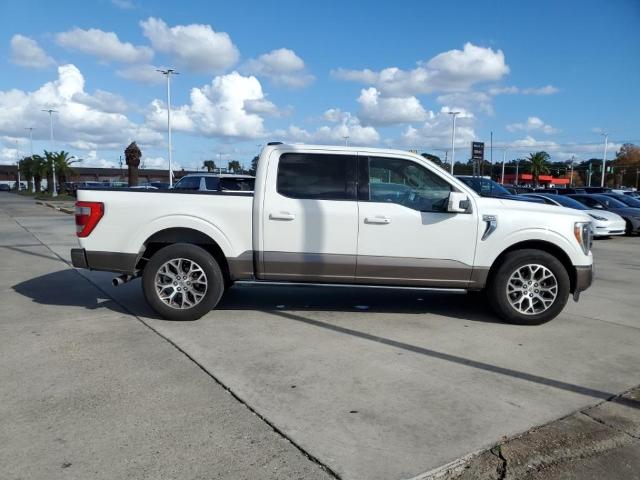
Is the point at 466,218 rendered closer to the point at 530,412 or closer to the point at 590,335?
the point at 590,335

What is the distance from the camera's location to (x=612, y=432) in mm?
3391

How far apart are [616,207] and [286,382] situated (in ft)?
63.2

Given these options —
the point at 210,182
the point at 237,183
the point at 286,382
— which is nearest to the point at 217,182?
the point at 210,182

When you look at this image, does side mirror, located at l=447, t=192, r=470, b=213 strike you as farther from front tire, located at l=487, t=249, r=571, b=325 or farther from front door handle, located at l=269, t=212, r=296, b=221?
front door handle, located at l=269, t=212, r=296, b=221

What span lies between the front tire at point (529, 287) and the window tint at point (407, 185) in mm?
1040

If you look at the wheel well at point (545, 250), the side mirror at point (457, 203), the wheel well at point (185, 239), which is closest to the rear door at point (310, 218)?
the wheel well at point (185, 239)

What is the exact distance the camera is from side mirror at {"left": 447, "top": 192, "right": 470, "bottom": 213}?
216 inches

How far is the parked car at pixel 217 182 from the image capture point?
33.1ft

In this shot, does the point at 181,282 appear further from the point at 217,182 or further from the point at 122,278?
the point at 217,182

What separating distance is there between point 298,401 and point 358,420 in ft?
1.62

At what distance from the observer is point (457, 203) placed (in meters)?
5.48

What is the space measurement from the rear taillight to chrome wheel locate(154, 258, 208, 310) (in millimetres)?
895

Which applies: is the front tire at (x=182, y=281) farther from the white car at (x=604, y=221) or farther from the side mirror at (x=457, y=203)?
the white car at (x=604, y=221)

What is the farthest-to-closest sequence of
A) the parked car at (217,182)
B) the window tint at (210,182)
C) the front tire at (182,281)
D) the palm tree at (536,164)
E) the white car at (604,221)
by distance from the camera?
the palm tree at (536,164)
the white car at (604,221)
the window tint at (210,182)
the parked car at (217,182)
the front tire at (182,281)
